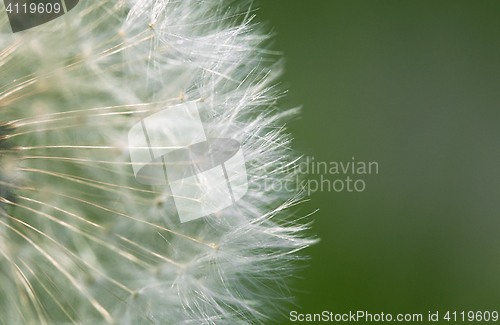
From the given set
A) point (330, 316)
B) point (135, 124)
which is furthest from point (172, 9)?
point (330, 316)

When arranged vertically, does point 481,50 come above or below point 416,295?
above

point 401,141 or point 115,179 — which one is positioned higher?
point 401,141

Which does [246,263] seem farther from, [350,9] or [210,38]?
[350,9]

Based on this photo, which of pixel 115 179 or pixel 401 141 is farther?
pixel 401 141

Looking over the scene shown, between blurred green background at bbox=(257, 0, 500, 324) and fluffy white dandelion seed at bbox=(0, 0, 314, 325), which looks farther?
blurred green background at bbox=(257, 0, 500, 324)

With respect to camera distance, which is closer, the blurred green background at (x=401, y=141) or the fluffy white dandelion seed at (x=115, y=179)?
the fluffy white dandelion seed at (x=115, y=179)
